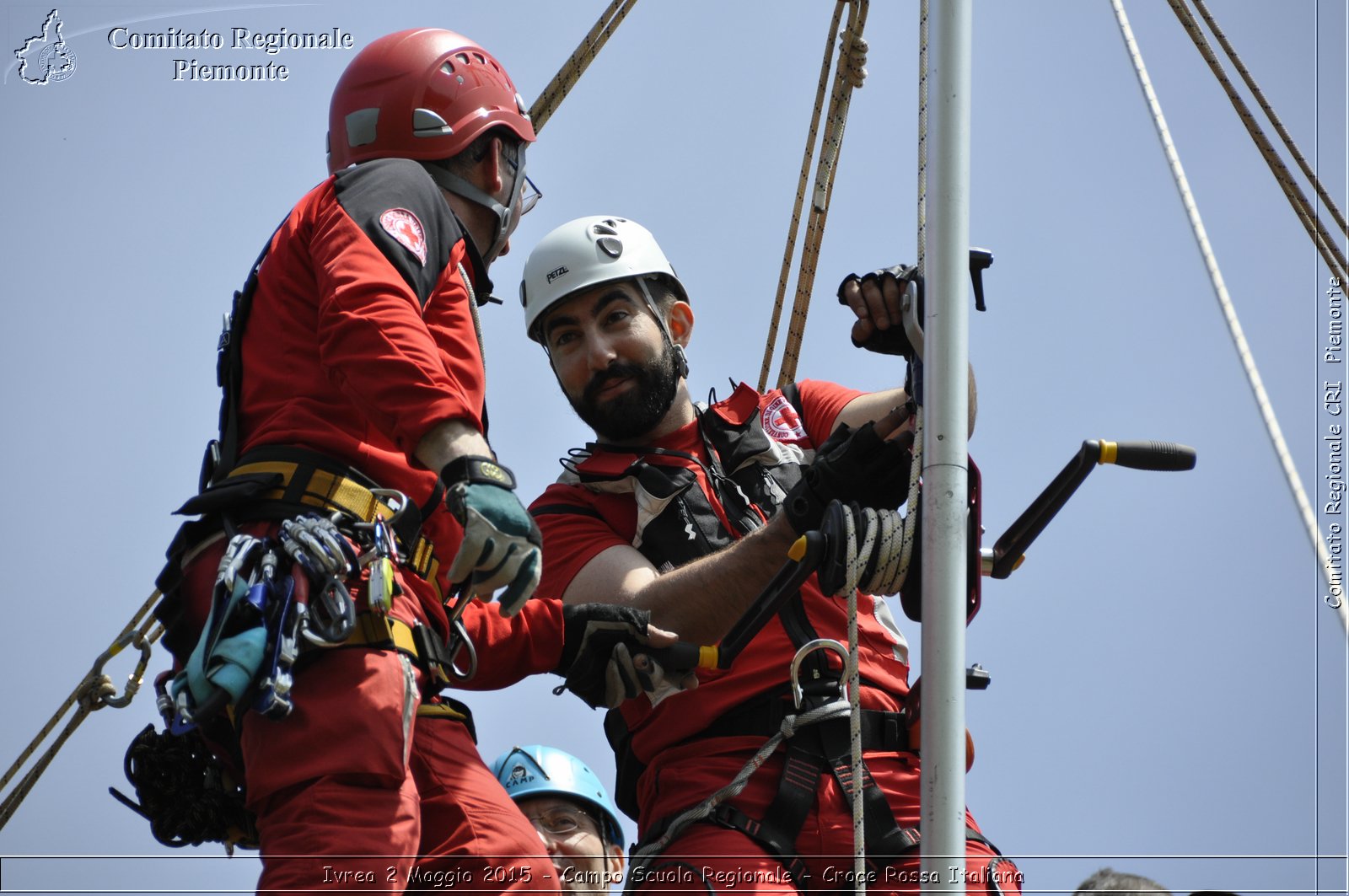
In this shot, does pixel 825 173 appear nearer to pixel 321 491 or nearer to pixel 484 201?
pixel 484 201

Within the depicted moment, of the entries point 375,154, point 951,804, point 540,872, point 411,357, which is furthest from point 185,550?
point 951,804

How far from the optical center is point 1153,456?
402 centimetres

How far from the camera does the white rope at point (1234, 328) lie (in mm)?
4421

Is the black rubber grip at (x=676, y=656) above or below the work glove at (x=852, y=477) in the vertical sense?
below

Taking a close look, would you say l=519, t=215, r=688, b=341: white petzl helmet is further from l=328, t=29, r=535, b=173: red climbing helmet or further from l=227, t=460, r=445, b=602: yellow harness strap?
l=227, t=460, r=445, b=602: yellow harness strap

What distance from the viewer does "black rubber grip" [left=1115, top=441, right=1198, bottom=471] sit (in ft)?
13.0

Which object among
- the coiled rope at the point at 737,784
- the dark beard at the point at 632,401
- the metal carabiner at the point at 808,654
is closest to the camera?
the metal carabiner at the point at 808,654

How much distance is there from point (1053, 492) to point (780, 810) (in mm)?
1109

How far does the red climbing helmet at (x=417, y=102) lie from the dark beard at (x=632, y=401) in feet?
2.93

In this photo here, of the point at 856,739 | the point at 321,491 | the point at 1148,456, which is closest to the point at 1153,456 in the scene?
the point at 1148,456

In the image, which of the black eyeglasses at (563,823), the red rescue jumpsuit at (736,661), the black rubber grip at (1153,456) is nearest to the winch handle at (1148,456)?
the black rubber grip at (1153,456)

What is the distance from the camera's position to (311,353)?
360 cm

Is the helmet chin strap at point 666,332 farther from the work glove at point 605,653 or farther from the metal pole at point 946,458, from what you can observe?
the metal pole at point 946,458

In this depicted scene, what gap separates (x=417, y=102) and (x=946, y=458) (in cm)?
182
